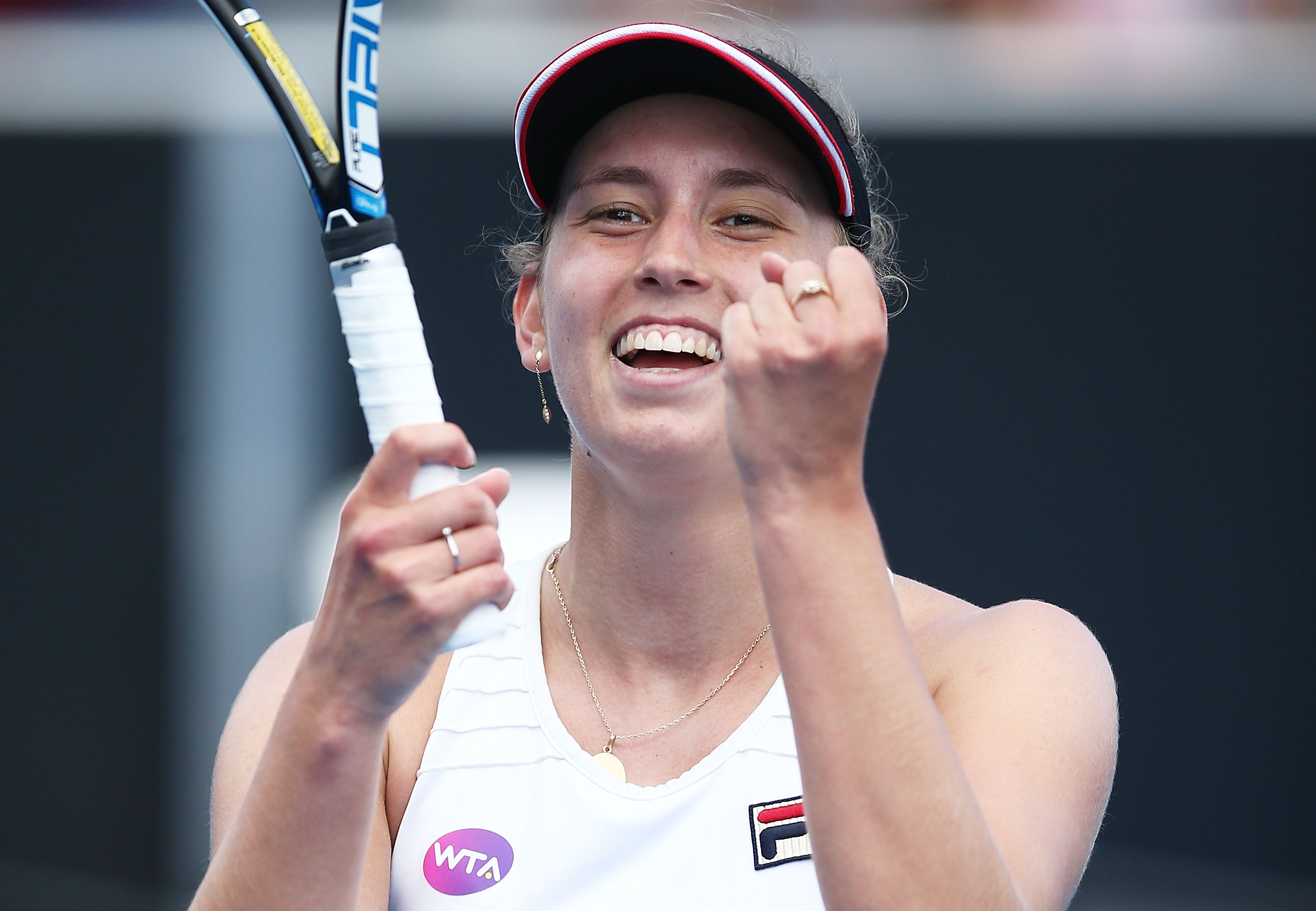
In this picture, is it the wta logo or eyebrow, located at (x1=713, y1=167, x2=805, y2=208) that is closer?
the wta logo

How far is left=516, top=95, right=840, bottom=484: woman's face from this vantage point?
1693mm

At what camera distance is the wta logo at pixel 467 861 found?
65.5 inches

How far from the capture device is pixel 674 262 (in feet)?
5.59

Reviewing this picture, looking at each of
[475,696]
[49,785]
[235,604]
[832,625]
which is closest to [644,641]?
[475,696]

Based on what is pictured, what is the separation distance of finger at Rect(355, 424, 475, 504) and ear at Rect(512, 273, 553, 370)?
727 millimetres

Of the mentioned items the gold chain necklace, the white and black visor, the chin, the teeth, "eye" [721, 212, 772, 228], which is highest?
the white and black visor

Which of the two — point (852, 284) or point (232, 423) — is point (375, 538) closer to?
point (852, 284)

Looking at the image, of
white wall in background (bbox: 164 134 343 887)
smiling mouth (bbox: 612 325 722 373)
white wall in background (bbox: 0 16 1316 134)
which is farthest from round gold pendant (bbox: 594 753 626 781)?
white wall in background (bbox: 0 16 1316 134)

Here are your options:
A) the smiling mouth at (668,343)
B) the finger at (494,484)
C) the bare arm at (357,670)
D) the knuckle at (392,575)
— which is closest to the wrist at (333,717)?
the bare arm at (357,670)

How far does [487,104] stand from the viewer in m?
4.11

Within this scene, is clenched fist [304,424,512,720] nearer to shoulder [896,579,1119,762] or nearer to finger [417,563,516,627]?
finger [417,563,516,627]

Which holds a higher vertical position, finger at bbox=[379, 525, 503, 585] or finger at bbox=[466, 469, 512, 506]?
finger at bbox=[466, 469, 512, 506]

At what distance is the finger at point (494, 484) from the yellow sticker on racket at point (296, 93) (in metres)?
0.35

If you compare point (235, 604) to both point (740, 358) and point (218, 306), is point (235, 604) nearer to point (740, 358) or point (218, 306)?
point (218, 306)
